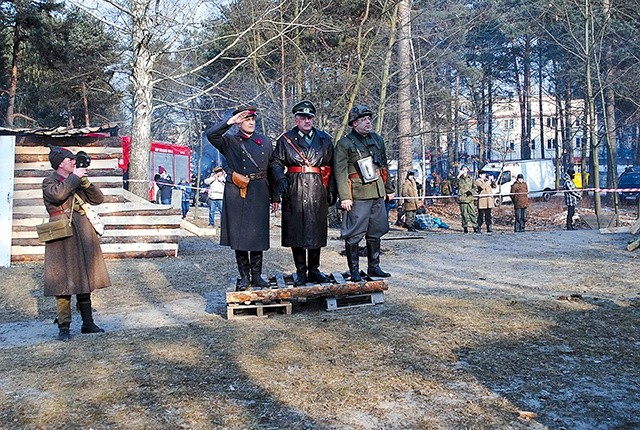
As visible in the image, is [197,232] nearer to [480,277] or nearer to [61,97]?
[480,277]

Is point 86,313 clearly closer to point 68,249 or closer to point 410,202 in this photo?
point 68,249

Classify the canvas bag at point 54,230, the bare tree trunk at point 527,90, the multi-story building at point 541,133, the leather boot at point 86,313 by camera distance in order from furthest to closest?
the bare tree trunk at point 527,90 < the multi-story building at point 541,133 < the leather boot at point 86,313 < the canvas bag at point 54,230

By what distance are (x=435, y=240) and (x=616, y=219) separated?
7.75 meters

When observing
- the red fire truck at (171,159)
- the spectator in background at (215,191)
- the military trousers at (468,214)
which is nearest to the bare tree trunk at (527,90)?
the red fire truck at (171,159)

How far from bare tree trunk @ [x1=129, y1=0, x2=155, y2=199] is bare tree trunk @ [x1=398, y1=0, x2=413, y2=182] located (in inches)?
292

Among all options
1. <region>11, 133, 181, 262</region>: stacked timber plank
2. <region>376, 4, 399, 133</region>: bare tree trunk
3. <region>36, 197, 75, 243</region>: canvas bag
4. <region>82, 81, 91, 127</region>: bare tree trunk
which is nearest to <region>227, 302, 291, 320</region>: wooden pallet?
<region>36, 197, 75, 243</region>: canvas bag

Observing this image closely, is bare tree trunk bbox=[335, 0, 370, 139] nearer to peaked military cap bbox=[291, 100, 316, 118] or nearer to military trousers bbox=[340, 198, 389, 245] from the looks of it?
military trousers bbox=[340, 198, 389, 245]

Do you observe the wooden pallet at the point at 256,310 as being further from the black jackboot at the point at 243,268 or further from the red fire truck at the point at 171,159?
the red fire truck at the point at 171,159

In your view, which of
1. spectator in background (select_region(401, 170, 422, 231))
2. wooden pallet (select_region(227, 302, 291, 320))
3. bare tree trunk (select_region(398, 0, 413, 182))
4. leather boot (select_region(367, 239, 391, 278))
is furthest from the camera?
bare tree trunk (select_region(398, 0, 413, 182))

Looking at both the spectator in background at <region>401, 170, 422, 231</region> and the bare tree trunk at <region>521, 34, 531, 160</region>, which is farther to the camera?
the bare tree trunk at <region>521, 34, 531, 160</region>

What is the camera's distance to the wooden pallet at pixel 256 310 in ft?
21.1

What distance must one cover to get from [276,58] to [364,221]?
A: 58.0 ft

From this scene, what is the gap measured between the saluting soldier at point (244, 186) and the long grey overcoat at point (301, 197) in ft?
0.62

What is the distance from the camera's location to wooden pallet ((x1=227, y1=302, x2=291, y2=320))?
21.1 ft
